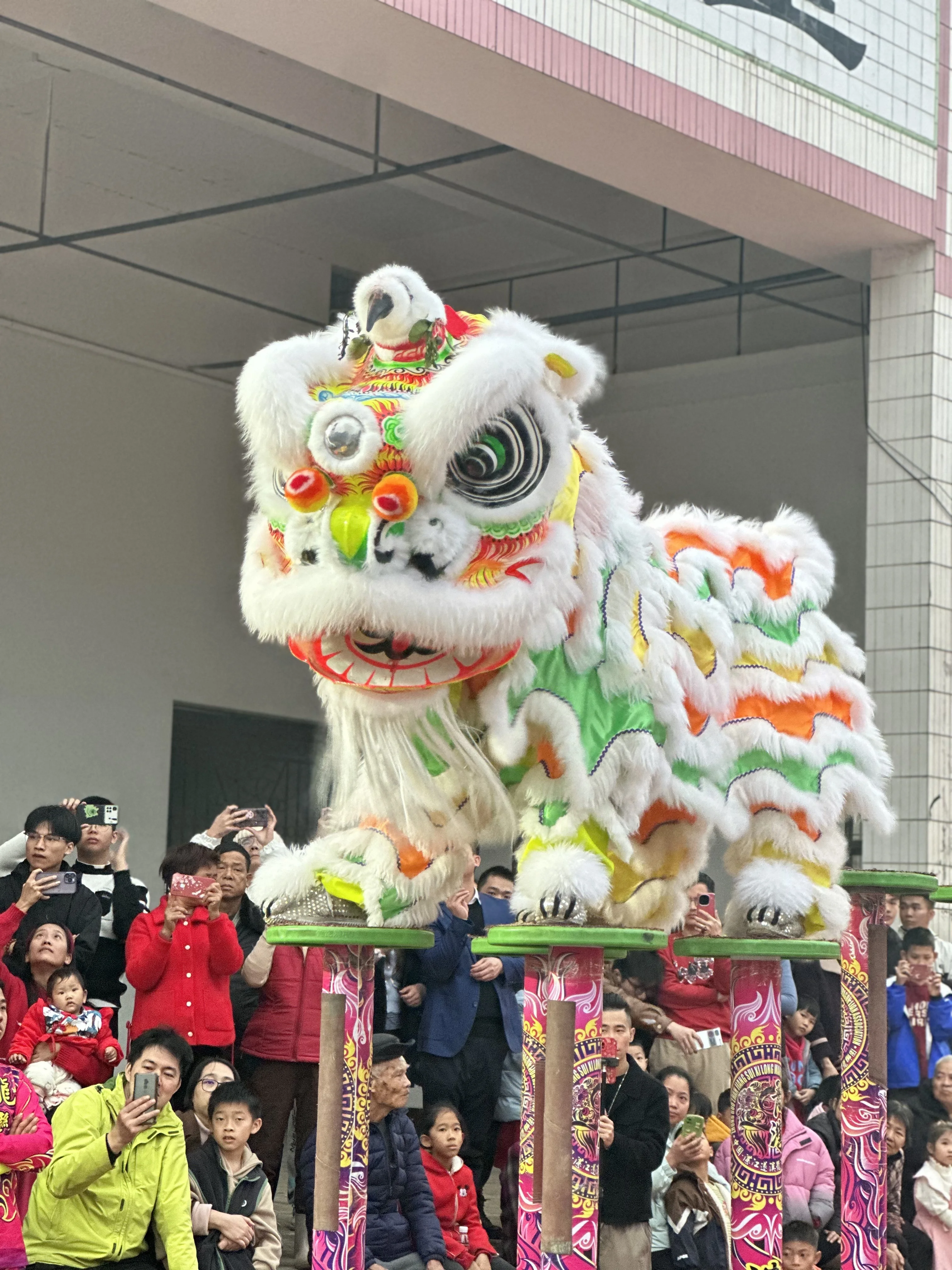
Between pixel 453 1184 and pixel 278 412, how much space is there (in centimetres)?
244

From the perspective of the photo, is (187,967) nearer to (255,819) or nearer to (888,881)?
(255,819)

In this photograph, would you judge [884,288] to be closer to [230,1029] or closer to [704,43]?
[704,43]

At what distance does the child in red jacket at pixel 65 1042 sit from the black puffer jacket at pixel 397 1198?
544 mm

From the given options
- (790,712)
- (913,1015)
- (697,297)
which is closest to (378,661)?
(790,712)

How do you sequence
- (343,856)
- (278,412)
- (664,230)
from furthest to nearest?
(664,230) → (343,856) → (278,412)

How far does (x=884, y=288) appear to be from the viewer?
687 centimetres

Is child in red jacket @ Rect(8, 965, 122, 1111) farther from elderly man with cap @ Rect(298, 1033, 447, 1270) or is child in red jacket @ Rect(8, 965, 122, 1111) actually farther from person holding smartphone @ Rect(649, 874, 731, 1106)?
person holding smartphone @ Rect(649, 874, 731, 1106)

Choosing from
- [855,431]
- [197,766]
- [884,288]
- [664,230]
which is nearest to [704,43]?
[884,288]

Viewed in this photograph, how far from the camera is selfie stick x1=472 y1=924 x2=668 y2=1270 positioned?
3.10 metres

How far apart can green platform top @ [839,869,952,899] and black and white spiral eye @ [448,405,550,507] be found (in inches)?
63.3

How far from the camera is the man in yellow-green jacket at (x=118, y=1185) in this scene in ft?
13.2

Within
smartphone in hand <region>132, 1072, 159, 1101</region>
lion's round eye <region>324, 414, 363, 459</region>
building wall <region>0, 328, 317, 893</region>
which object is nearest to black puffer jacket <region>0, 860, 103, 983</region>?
smartphone in hand <region>132, 1072, 159, 1101</region>

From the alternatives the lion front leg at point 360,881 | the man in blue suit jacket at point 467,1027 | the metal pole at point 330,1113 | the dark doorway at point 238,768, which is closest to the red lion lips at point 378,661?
the lion front leg at point 360,881

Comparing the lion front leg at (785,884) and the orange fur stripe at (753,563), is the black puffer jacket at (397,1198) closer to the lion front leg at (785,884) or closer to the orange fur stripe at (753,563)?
the lion front leg at (785,884)
